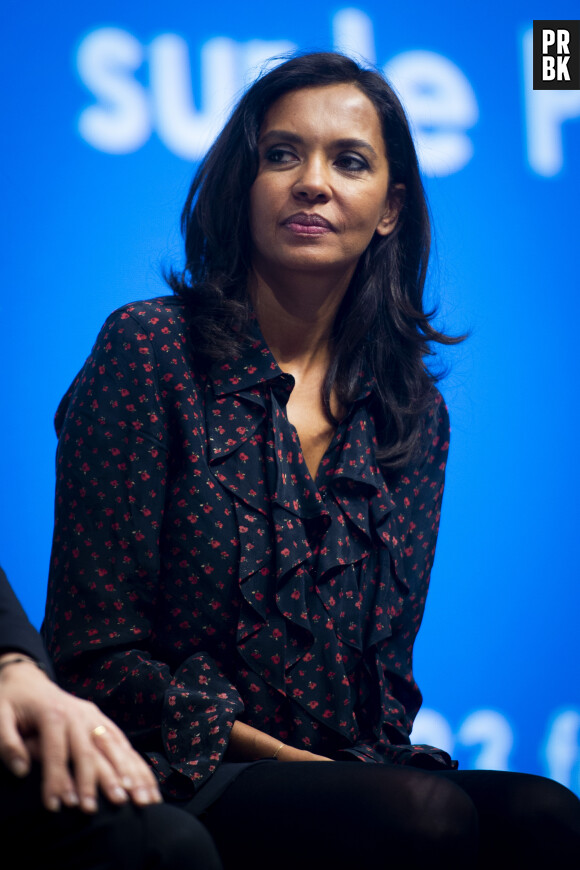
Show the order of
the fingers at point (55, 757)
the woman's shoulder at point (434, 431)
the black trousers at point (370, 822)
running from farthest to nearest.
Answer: the woman's shoulder at point (434, 431)
the black trousers at point (370, 822)
the fingers at point (55, 757)

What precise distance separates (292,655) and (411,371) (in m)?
0.51

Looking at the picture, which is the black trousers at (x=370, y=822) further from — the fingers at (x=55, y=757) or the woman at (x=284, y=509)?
the fingers at (x=55, y=757)

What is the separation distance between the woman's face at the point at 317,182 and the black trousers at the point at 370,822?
707mm

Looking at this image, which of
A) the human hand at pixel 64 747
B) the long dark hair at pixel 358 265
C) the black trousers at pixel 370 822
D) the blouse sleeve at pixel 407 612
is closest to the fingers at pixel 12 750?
the human hand at pixel 64 747

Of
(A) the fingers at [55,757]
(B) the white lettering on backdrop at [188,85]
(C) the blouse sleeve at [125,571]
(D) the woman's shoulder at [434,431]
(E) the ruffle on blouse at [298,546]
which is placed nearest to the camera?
(A) the fingers at [55,757]

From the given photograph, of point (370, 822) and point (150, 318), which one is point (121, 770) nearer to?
point (370, 822)

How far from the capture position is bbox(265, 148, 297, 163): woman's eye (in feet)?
5.08

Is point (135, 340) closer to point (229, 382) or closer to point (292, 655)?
point (229, 382)

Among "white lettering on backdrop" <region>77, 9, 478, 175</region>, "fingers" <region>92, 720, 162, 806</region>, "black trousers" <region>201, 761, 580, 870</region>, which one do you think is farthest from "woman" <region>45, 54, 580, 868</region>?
"white lettering on backdrop" <region>77, 9, 478, 175</region>

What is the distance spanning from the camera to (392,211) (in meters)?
1.70

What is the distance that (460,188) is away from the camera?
7.57 ft

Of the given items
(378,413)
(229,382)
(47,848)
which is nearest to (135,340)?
(229,382)

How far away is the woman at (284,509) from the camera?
115 cm

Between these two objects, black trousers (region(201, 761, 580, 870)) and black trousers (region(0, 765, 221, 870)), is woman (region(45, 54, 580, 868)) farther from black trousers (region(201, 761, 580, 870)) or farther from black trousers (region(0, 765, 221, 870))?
black trousers (region(0, 765, 221, 870))
